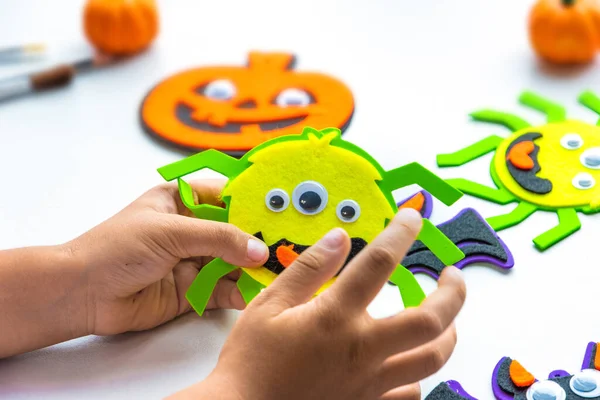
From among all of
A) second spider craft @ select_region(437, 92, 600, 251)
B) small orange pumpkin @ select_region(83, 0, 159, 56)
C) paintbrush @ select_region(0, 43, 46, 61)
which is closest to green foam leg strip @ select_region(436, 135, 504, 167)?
second spider craft @ select_region(437, 92, 600, 251)

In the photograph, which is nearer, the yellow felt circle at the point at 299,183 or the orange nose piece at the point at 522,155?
the yellow felt circle at the point at 299,183

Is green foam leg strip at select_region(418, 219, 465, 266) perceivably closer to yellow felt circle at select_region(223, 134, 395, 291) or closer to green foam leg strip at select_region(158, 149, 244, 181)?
yellow felt circle at select_region(223, 134, 395, 291)

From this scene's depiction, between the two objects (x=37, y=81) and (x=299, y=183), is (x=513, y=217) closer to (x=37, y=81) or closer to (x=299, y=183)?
(x=299, y=183)

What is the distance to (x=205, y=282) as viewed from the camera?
68 centimetres

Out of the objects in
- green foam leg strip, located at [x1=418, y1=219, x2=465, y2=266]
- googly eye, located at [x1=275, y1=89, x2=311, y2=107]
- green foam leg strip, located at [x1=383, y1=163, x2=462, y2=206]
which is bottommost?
googly eye, located at [x1=275, y1=89, x2=311, y2=107]

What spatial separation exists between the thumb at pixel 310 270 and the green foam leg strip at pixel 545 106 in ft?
1.76

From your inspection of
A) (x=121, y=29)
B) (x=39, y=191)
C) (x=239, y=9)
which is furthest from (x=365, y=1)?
(x=39, y=191)

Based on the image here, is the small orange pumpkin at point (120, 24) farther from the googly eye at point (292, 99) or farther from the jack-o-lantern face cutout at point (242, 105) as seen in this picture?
the googly eye at point (292, 99)

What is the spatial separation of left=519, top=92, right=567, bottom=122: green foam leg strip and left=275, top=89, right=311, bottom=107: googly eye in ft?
0.98

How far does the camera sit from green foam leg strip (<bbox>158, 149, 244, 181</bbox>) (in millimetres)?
674

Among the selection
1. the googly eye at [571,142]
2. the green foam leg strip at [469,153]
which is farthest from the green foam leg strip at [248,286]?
the googly eye at [571,142]

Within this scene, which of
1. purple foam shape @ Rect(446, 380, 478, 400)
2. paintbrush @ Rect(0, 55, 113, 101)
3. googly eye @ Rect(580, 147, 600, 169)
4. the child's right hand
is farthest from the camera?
paintbrush @ Rect(0, 55, 113, 101)

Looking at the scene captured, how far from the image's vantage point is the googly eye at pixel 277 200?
67cm

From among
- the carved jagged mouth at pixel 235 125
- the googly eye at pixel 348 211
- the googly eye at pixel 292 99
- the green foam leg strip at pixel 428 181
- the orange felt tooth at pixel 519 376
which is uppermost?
the green foam leg strip at pixel 428 181
